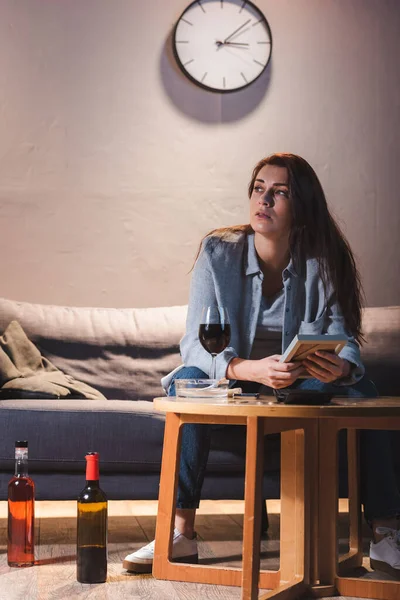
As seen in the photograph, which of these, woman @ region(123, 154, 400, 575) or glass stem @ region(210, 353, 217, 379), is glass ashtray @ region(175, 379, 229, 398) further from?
woman @ region(123, 154, 400, 575)

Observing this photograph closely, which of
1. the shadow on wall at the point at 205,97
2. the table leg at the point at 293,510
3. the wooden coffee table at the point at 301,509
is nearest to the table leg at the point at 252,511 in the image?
the wooden coffee table at the point at 301,509

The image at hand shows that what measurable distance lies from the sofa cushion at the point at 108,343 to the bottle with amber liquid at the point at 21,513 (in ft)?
3.49

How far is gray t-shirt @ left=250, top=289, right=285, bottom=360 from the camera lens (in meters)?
2.19

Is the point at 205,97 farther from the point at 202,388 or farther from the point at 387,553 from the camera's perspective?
the point at 387,553

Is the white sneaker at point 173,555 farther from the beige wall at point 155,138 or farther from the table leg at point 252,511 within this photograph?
the beige wall at point 155,138

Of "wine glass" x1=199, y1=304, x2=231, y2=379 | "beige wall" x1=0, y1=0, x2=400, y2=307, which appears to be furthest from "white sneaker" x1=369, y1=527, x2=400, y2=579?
"beige wall" x1=0, y1=0, x2=400, y2=307

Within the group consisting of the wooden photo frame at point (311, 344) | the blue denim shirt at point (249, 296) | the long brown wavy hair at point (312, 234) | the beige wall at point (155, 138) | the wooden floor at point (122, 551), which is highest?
the beige wall at point (155, 138)

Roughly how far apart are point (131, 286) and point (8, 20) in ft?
4.26

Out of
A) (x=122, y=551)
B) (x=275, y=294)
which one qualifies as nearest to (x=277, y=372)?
(x=275, y=294)

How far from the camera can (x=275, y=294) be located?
87.1 inches

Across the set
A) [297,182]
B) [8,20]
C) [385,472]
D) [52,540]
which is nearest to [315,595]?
[385,472]

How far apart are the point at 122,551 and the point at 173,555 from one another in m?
0.30

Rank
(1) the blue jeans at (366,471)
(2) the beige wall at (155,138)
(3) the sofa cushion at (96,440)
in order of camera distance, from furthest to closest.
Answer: (2) the beige wall at (155,138), (3) the sofa cushion at (96,440), (1) the blue jeans at (366,471)

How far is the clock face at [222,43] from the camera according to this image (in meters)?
3.69
